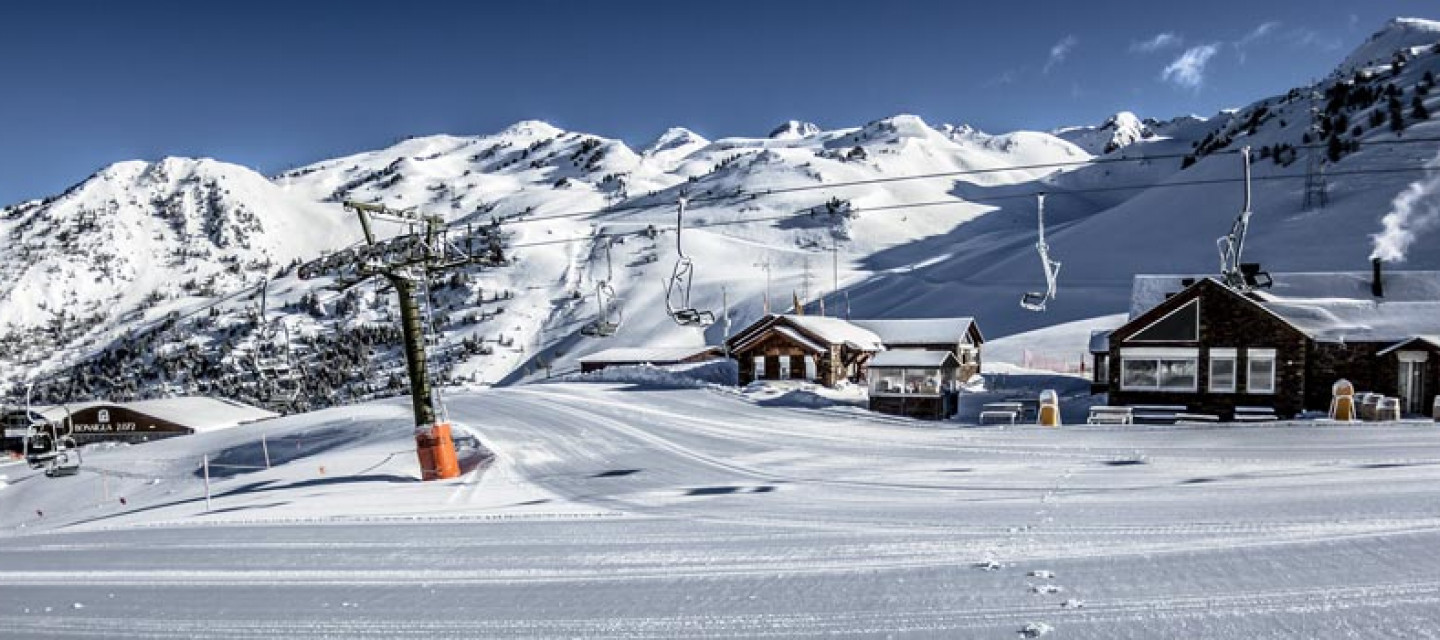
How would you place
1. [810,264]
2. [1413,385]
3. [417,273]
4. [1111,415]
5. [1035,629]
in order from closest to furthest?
1. [1035,629]
2. [417,273]
3. [1111,415]
4. [1413,385]
5. [810,264]

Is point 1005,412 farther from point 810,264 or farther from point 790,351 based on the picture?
point 810,264

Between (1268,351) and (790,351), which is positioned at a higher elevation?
(1268,351)

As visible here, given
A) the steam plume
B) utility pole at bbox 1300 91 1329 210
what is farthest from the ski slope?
utility pole at bbox 1300 91 1329 210

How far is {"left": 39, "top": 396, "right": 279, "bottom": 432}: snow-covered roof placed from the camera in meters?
61.3

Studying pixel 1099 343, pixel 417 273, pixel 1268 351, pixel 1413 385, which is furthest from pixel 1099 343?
pixel 417 273

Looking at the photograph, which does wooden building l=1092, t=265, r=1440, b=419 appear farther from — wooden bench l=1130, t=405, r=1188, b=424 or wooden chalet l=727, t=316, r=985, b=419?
wooden chalet l=727, t=316, r=985, b=419

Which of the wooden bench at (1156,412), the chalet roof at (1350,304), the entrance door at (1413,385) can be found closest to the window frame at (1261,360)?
the chalet roof at (1350,304)

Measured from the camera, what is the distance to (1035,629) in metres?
6.15

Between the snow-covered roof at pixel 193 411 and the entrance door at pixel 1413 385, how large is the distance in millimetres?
68069

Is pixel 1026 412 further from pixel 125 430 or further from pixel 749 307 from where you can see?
pixel 749 307

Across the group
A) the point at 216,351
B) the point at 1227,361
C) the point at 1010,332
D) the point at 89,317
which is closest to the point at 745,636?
the point at 1227,361

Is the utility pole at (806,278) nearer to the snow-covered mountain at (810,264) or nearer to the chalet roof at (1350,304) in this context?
the snow-covered mountain at (810,264)

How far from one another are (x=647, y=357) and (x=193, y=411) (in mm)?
36998

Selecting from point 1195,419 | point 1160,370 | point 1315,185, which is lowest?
point 1195,419
